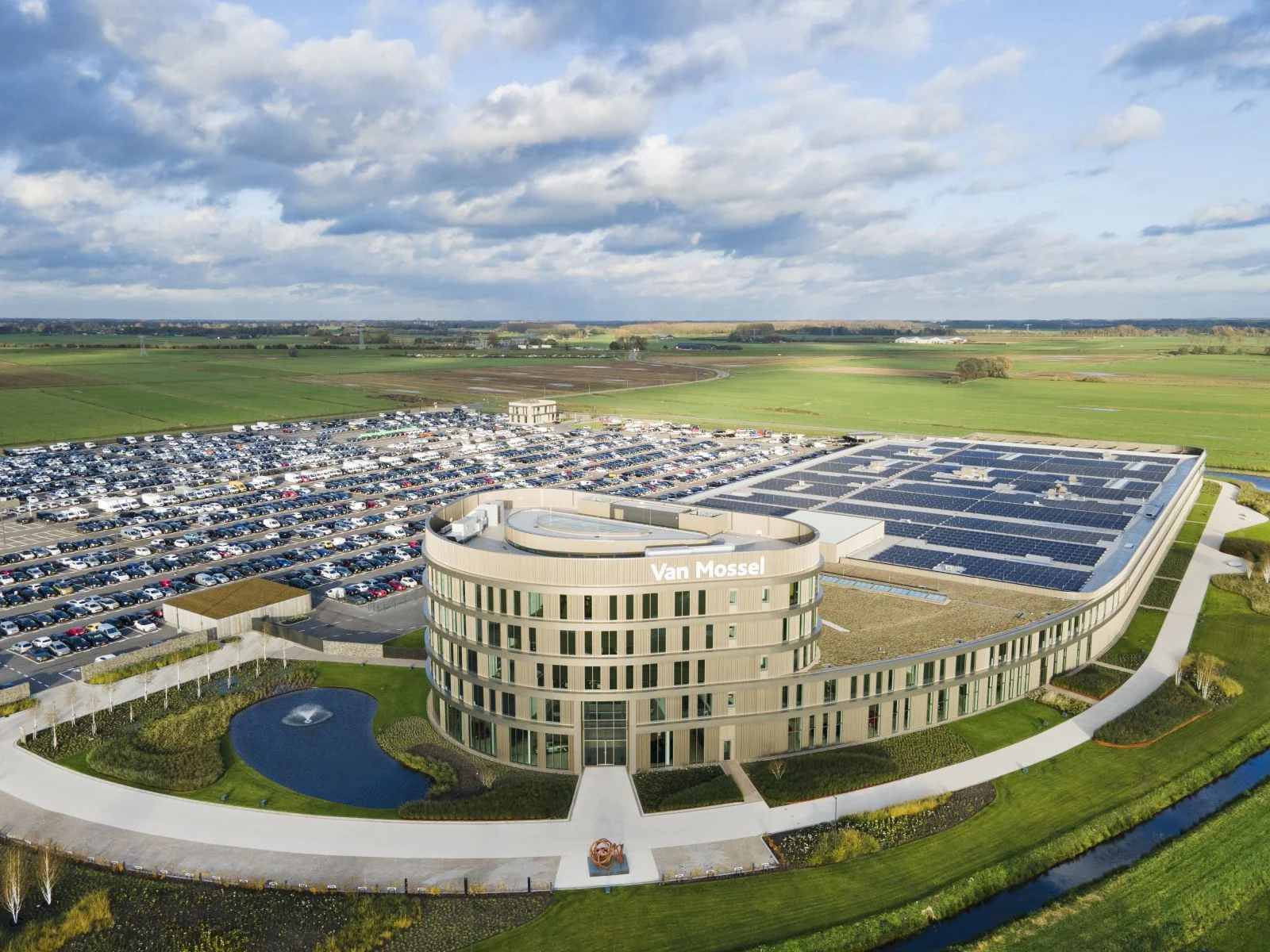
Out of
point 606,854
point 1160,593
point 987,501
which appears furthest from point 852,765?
point 987,501

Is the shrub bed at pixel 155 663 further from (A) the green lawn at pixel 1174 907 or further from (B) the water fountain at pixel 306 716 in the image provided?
(A) the green lawn at pixel 1174 907

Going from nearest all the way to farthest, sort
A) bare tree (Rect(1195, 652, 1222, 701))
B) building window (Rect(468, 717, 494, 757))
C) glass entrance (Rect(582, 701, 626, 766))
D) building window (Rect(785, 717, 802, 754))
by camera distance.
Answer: glass entrance (Rect(582, 701, 626, 766)), building window (Rect(468, 717, 494, 757)), building window (Rect(785, 717, 802, 754)), bare tree (Rect(1195, 652, 1222, 701))

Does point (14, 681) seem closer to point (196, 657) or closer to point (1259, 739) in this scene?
point (196, 657)

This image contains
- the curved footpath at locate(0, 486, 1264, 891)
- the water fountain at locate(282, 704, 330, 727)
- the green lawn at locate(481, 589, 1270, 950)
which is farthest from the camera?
the water fountain at locate(282, 704, 330, 727)

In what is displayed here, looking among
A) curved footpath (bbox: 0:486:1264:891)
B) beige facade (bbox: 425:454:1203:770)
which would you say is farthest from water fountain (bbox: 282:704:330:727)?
curved footpath (bbox: 0:486:1264:891)

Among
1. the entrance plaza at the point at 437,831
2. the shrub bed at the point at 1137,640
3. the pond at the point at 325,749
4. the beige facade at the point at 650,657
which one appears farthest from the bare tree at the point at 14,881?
the shrub bed at the point at 1137,640

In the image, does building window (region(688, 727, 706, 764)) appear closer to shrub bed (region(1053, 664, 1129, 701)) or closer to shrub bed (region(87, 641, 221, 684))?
shrub bed (region(1053, 664, 1129, 701))
